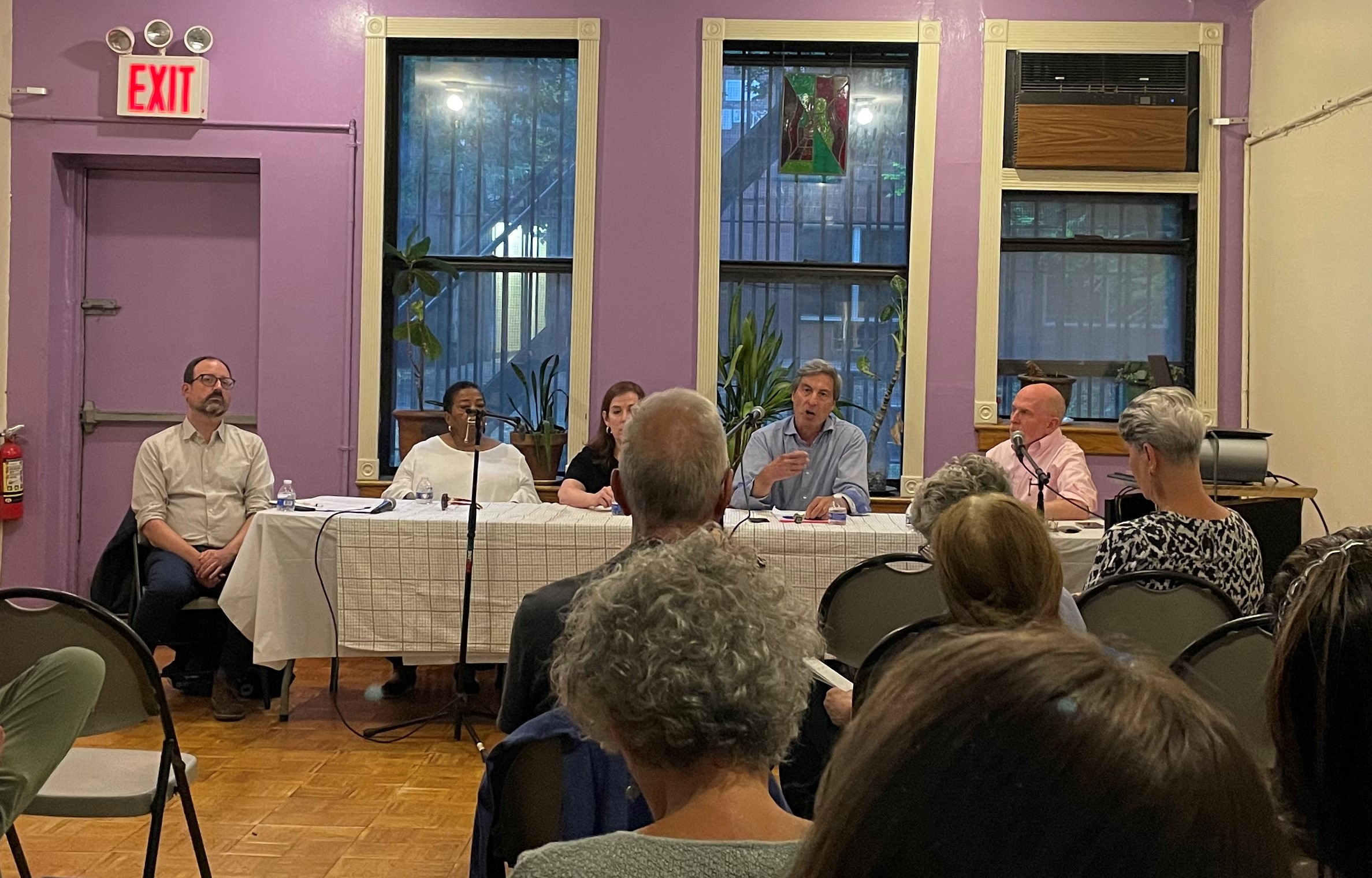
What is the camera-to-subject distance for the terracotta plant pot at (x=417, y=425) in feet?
19.6

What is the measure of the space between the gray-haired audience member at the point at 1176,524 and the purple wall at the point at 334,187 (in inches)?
118

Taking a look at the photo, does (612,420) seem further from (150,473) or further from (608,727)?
(608,727)

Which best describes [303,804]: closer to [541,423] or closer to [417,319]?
[541,423]

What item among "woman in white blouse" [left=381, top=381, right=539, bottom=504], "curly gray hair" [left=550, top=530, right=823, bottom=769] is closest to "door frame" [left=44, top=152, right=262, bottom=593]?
"woman in white blouse" [left=381, top=381, right=539, bottom=504]

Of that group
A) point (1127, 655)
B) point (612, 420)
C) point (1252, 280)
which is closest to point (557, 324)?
point (612, 420)

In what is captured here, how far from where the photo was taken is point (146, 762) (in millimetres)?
2492

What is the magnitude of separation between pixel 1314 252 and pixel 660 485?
4178 mm

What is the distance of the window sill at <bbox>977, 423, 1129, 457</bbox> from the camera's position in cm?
595

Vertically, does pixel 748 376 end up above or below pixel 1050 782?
above

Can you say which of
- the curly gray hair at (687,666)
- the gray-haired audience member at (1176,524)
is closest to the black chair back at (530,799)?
the curly gray hair at (687,666)

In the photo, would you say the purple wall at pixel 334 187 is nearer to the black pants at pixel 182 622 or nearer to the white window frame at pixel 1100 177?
the white window frame at pixel 1100 177

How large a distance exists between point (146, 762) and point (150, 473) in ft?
8.33

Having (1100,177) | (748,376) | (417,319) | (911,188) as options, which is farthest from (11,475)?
(1100,177)

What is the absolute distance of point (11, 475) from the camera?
19.4 feet
